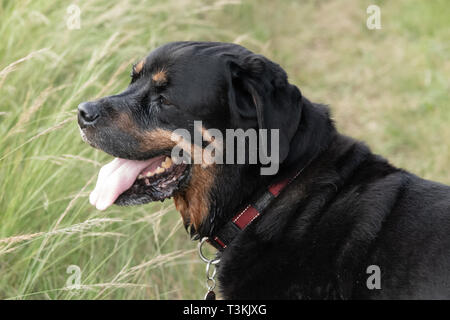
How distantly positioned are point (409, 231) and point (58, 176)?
2.18 m

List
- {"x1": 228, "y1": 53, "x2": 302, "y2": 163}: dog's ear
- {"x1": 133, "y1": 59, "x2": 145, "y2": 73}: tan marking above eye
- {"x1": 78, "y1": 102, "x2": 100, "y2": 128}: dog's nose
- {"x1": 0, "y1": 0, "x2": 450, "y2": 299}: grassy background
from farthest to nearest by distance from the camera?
{"x1": 0, "y1": 0, "x2": 450, "y2": 299}: grassy background
{"x1": 133, "y1": 59, "x2": 145, "y2": 73}: tan marking above eye
{"x1": 78, "y1": 102, "x2": 100, "y2": 128}: dog's nose
{"x1": 228, "y1": 53, "x2": 302, "y2": 163}: dog's ear

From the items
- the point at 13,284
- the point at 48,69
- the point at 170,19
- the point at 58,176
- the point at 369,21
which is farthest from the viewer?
the point at 369,21

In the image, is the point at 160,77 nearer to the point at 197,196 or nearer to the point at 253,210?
the point at 197,196

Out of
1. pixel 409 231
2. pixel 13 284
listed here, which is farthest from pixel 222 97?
pixel 13 284

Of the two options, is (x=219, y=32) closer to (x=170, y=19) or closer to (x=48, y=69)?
(x=170, y=19)

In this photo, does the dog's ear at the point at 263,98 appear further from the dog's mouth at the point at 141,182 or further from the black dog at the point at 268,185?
the dog's mouth at the point at 141,182

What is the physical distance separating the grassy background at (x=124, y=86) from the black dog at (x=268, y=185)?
12.6 inches

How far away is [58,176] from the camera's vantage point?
373 cm

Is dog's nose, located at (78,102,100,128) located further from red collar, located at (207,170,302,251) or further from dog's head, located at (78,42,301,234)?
red collar, located at (207,170,302,251)

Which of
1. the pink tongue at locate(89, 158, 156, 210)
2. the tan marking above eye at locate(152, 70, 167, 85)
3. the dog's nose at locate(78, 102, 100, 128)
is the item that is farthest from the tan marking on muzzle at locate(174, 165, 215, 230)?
the dog's nose at locate(78, 102, 100, 128)

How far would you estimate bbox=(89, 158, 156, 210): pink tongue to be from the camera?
3.02 m

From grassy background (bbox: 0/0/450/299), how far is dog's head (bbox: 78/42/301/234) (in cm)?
25

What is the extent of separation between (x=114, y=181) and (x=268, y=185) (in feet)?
2.61

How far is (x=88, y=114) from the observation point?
3039 millimetres
